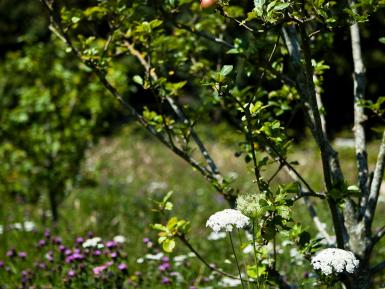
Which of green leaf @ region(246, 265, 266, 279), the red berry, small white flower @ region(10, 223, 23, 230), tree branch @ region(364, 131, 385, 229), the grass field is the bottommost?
green leaf @ region(246, 265, 266, 279)

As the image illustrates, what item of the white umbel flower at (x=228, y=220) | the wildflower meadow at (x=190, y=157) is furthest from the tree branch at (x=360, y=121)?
the white umbel flower at (x=228, y=220)

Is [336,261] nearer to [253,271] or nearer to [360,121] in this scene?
[253,271]

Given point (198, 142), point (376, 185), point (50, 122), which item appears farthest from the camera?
point (50, 122)

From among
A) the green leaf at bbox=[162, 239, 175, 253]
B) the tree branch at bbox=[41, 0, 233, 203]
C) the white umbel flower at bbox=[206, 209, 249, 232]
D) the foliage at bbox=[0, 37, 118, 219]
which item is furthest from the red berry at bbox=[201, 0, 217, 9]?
the foliage at bbox=[0, 37, 118, 219]

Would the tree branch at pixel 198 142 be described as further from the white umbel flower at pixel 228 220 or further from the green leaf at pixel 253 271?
the white umbel flower at pixel 228 220

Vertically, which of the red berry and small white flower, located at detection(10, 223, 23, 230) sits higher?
small white flower, located at detection(10, 223, 23, 230)

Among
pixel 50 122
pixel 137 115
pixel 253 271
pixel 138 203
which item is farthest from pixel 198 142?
pixel 138 203

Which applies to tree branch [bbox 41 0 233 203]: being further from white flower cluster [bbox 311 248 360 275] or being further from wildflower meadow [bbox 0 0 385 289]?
white flower cluster [bbox 311 248 360 275]

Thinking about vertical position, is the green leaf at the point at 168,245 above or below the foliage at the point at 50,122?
below

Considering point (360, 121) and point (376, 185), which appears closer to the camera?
point (376, 185)

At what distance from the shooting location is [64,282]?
325 cm

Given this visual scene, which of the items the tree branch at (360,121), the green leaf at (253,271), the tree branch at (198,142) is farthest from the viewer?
the tree branch at (198,142)

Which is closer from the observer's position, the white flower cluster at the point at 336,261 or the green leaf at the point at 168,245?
the white flower cluster at the point at 336,261

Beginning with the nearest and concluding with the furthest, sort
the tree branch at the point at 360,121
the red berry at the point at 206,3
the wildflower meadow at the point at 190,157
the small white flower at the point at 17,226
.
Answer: the red berry at the point at 206,3
the wildflower meadow at the point at 190,157
the tree branch at the point at 360,121
the small white flower at the point at 17,226
